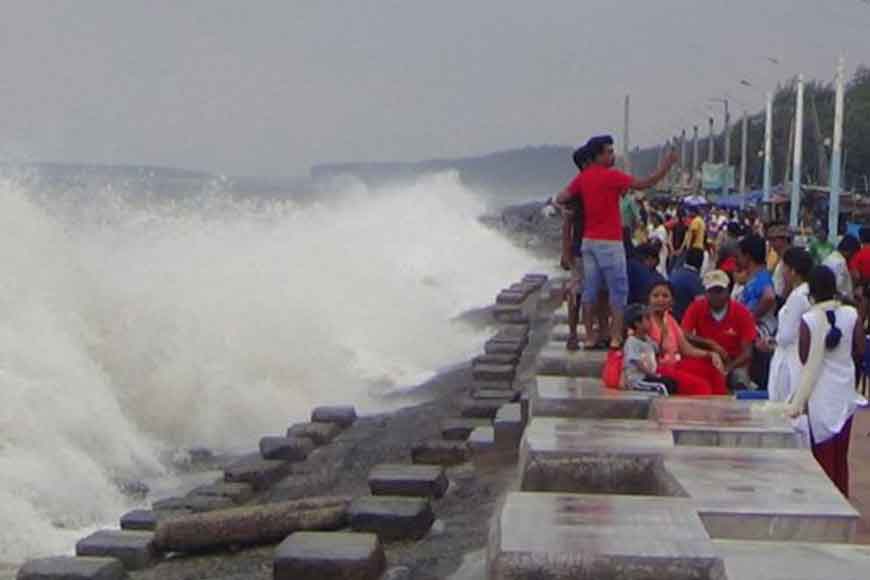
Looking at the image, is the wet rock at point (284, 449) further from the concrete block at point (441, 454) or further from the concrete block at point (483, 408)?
the concrete block at point (483, 408)

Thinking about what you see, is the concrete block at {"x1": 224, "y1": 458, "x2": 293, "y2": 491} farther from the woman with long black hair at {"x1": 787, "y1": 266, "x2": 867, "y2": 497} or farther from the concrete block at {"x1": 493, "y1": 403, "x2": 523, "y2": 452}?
the woman with long black hair at {"x1": 787, "y1": 266, "x2": 867, "y2": 497}

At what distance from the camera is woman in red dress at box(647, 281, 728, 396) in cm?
819

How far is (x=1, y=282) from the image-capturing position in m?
16.5

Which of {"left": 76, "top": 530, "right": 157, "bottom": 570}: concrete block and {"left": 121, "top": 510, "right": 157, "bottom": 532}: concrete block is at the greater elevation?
{"left": 76, "top": 530, "right": 157, "bottom": 570}: concrete block

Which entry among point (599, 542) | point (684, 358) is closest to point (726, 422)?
point (684, 358)

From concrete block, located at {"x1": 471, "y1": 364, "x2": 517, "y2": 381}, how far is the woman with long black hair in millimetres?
8248

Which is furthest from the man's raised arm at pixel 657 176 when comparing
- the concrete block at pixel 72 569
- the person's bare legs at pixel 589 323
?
the concrete block at pixel 72 569

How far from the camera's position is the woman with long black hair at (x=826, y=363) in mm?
6891

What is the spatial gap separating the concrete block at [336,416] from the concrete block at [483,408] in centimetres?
110

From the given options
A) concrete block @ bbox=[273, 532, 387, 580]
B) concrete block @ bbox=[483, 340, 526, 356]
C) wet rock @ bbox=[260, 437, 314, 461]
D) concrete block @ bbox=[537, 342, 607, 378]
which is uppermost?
concrete block @ bbox=[537, 342, 607, 378]

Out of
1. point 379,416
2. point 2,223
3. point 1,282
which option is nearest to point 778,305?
point 379,416

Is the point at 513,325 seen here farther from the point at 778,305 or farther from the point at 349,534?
the point at 349,534

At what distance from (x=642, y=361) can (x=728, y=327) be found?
63cm

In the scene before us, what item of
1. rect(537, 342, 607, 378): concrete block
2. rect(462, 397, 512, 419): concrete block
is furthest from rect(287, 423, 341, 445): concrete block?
rect(537, 342, 607, 378): concrete block
